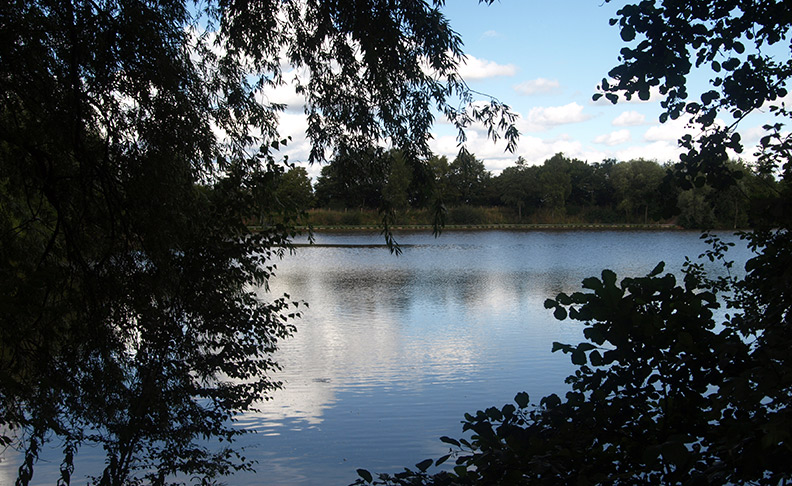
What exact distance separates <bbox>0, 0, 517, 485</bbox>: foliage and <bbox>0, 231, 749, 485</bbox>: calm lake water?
142cm

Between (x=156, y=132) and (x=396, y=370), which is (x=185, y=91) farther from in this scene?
(x=396, y=370)

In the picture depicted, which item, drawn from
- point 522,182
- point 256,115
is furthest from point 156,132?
point 522,182

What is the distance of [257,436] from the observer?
249 inches

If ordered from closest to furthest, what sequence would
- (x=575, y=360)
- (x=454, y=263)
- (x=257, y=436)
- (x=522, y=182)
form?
(x=575, y=360)
(x=257, y=436)
(x=454, y=263)
(x=522, y=182)

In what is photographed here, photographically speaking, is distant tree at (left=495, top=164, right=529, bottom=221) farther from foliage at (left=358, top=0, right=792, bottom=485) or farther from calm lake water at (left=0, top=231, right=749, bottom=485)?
foliage at (left=358, top=0, right=792, bottom=485)

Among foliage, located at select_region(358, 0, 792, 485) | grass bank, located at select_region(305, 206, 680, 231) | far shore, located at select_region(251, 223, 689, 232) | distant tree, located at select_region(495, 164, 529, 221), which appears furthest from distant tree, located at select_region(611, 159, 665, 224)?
foliage, located at select_region(358, 0, 792, 485)

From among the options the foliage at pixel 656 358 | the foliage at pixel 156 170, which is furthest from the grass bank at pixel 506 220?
the foliage at pixel 656 358

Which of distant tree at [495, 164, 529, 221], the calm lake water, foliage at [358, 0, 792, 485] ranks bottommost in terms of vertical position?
the calm lake water

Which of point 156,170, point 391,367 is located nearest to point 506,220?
point 391,367

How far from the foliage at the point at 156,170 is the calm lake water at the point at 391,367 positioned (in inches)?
55.7

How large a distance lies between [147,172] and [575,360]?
2785 millimetres

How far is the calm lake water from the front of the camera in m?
5.91

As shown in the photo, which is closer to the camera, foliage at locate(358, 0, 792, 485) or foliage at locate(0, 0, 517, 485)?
foliage at locate(358, 0, 792, 485)

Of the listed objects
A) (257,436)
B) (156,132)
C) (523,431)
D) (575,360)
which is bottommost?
(257,436)
